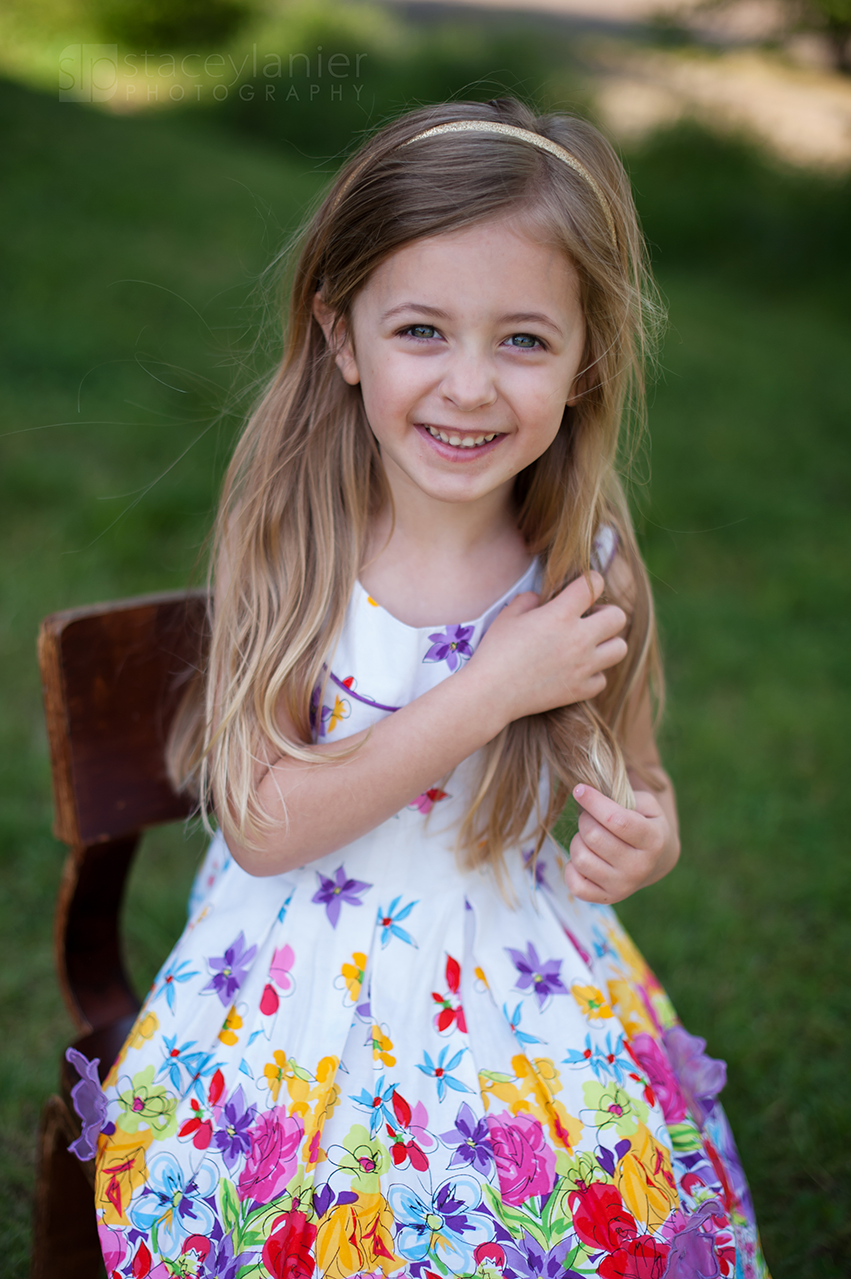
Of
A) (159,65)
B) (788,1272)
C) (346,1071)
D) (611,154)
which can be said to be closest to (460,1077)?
(346,1071)

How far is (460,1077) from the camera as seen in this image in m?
1.13

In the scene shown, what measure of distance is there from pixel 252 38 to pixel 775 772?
11.9m

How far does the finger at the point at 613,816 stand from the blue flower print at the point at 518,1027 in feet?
0.89

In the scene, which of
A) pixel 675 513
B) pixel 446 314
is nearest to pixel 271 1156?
pixel 446 314

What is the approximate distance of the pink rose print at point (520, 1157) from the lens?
3.45 feet

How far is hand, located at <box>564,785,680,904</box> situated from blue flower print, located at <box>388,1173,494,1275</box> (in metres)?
0.35

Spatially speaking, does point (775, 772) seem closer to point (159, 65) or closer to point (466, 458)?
point (466, 458)

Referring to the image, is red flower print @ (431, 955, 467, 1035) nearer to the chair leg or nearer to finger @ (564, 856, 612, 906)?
finger @ (564, 856, 612, 906)

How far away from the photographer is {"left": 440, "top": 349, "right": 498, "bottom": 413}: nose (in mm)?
1088

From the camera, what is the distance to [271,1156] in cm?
107
